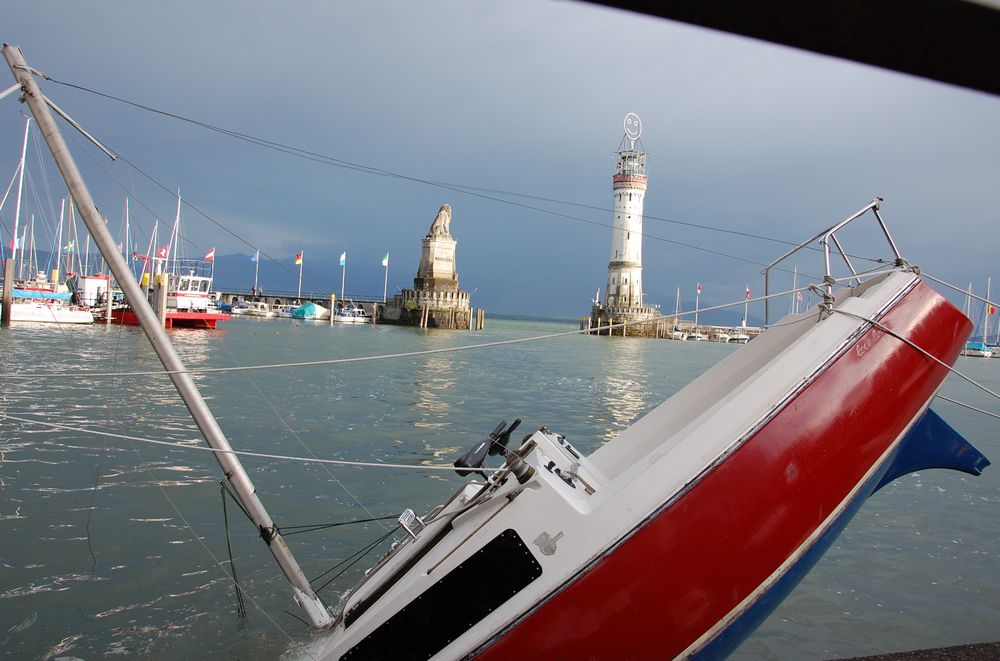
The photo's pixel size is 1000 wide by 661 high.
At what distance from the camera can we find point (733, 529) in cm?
365

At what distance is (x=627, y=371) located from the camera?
33.6 metres

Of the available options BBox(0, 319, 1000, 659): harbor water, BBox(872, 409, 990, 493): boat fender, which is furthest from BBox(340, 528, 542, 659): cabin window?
BBox(872, 409, 990, 493): boat fender

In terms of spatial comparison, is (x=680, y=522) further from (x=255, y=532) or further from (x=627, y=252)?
(x=627, y=252)

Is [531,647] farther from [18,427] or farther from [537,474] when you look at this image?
[18,427]

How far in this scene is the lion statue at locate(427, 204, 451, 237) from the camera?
86869 mm

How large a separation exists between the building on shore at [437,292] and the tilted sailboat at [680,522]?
257 feet

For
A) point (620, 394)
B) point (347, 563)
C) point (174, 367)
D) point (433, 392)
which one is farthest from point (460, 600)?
point (620, 394)

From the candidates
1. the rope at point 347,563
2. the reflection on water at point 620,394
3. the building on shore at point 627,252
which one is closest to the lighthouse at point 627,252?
the building on shore at point 627,252

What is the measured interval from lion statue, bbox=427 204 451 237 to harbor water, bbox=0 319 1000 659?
6991 centimetres

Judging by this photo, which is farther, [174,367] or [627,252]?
[627,252]

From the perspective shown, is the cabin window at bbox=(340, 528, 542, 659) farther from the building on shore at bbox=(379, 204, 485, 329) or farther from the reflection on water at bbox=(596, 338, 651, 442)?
the building on shore at bbox=(379, 204, 485, 329)

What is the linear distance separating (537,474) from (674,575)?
869 mm

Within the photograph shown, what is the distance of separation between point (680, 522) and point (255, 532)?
5.77m

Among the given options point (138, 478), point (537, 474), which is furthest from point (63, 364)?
point (537, 474)
